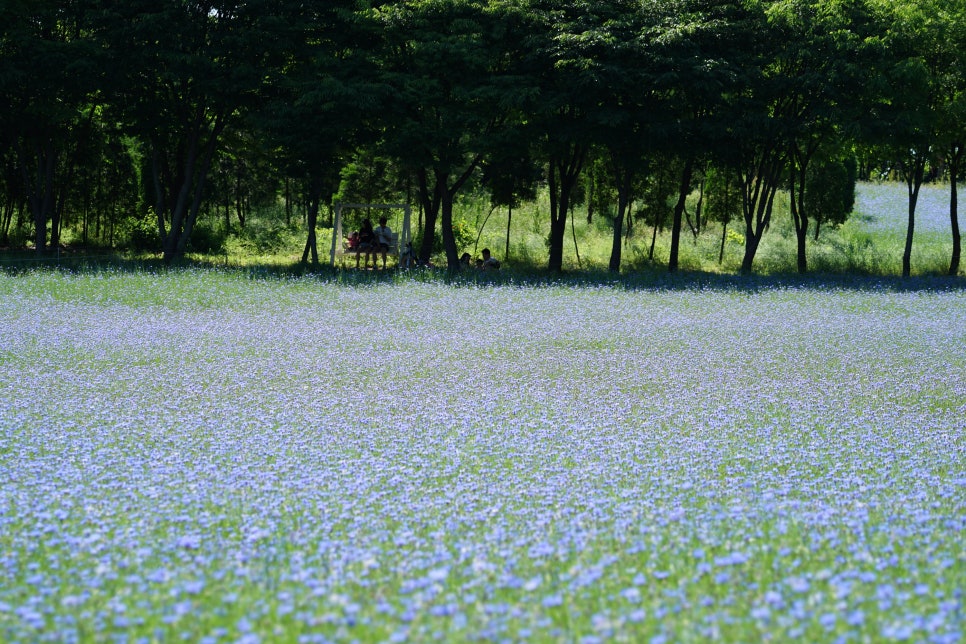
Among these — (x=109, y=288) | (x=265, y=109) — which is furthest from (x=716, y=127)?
(x=109, y=288)

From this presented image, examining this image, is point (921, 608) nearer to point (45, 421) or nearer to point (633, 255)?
point (45, 421)

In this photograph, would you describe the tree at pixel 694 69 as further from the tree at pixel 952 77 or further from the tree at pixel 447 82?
the tree at pixel 952 77

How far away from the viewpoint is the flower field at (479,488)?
4242 millimetres

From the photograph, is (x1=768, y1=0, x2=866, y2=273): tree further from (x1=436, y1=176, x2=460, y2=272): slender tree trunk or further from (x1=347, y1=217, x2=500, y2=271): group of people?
(x1=436, y1=176, x2=460, y2=272): slender tree trunk

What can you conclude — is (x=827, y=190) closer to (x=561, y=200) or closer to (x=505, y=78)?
(x=561, y=200)

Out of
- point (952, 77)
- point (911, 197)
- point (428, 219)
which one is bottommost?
point (428, 219)

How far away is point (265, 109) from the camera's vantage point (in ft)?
102

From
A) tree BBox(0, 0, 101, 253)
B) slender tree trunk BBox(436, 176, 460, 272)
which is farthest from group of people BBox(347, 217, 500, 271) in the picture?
tree BBox(0, 0, 101, 253)

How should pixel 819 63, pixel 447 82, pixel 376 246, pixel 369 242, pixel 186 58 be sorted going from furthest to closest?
pixel 369 242 < pixel 376 246 < pixel 447 82 < pixel 819 63 < pixel 186 58

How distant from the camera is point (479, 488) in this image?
6551 millimetres

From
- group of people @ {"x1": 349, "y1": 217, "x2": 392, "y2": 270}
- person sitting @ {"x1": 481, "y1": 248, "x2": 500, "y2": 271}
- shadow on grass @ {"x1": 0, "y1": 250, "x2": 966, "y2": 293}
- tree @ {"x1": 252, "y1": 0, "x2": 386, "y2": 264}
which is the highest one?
tree @ {"x1": 252, "y1": 0, "x2": 386, "y2": 264}

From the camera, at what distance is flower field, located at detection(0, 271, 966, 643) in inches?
167

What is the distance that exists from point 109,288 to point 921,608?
68.2ft

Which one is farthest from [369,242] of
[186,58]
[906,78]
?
[906,78]
